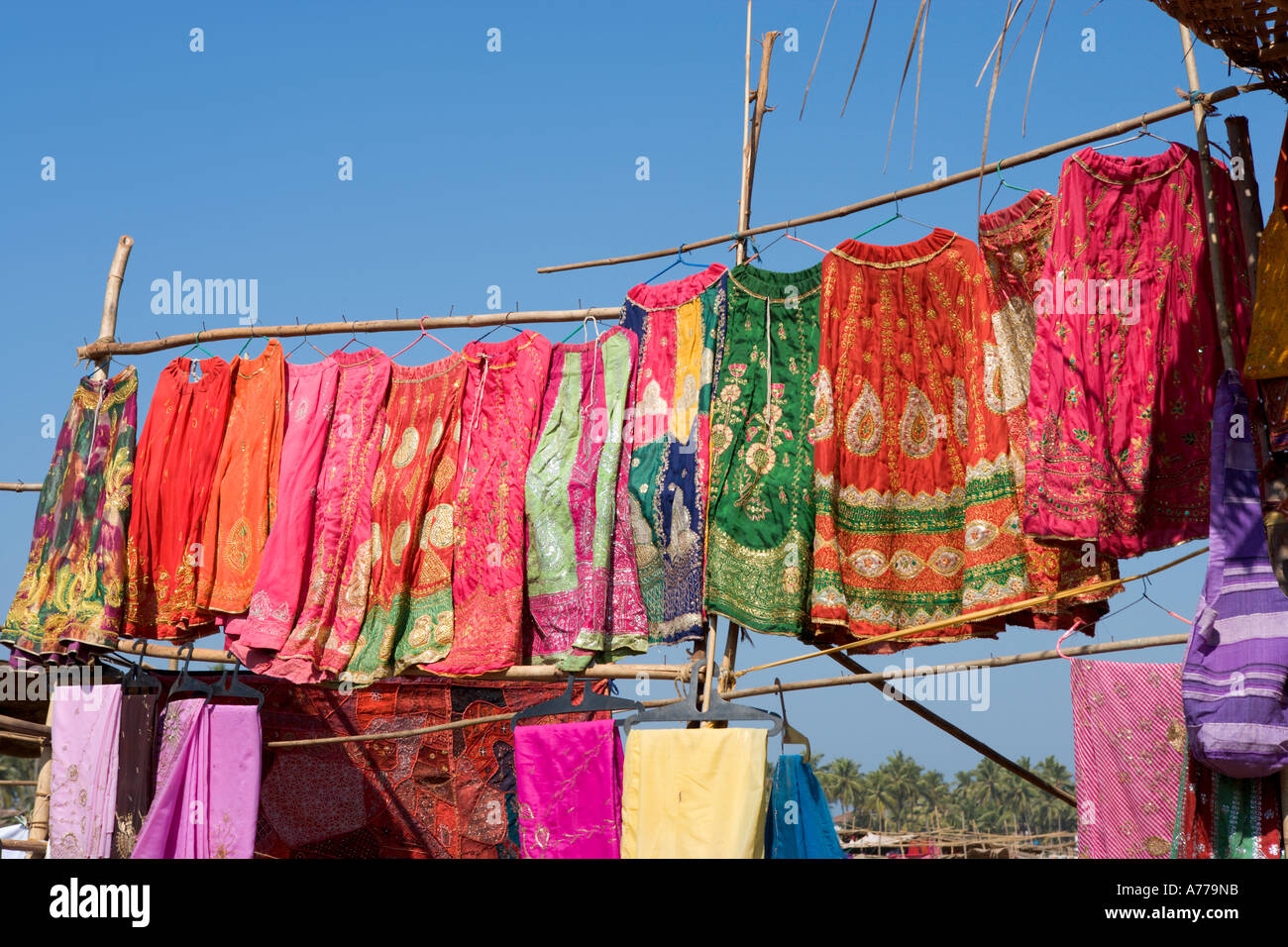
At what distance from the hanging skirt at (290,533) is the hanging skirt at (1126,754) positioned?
120 inches

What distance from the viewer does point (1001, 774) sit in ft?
146

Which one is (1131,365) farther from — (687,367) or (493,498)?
(493,498)

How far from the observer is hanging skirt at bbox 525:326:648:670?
4.59m

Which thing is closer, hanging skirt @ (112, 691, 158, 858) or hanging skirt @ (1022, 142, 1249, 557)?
hanging skirt @ (1022, 142, 1249, 557)

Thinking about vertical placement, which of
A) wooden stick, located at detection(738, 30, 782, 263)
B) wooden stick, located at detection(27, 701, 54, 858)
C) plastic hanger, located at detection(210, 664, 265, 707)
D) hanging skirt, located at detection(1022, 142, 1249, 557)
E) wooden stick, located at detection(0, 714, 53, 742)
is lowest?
wooden stick, located at detection(27, 701, 54, 858)

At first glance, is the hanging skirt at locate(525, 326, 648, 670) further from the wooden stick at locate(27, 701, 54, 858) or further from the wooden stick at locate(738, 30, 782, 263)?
the wooden stick at locate(27, 701, 54, 858)

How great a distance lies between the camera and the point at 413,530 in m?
5.04

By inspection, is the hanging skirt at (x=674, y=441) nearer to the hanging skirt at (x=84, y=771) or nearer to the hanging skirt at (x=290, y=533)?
the hanging skirt at (x=290, y=533)

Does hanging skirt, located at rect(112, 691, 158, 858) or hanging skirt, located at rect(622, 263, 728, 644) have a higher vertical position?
hanging skirt, located at rect(622, 263, 728, 644)

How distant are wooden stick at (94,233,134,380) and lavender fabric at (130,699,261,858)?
204 cm

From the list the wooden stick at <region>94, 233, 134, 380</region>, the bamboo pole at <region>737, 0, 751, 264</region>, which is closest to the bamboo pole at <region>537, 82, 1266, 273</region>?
the bamboo pole at <region>737, 0, 751, 264</region>

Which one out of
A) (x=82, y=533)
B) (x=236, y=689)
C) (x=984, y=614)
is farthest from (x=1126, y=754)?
(x=82, y=533)

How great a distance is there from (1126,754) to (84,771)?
4082 millimetres

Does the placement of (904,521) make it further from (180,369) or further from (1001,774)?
(1001,774)
